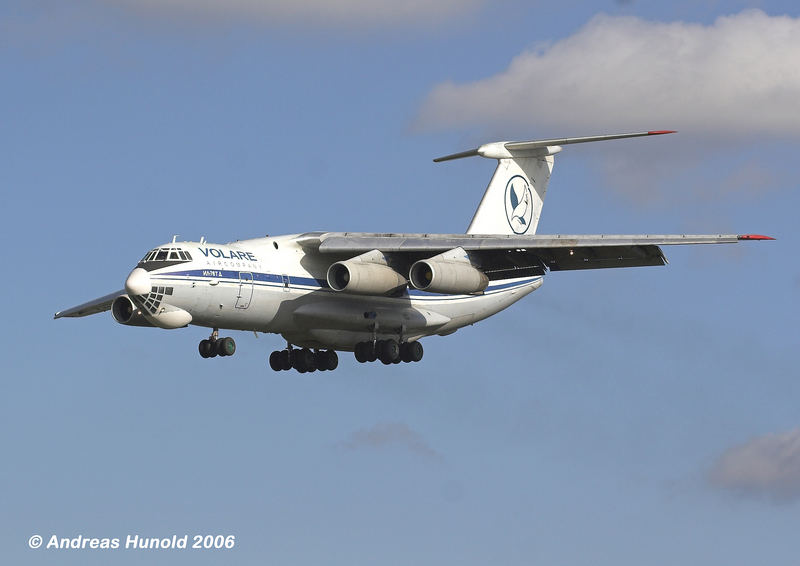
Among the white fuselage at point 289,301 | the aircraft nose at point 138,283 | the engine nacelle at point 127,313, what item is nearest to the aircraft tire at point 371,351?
the white fuselage at point 289,301

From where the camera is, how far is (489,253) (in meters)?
22.8

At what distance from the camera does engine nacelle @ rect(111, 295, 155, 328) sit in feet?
69.5

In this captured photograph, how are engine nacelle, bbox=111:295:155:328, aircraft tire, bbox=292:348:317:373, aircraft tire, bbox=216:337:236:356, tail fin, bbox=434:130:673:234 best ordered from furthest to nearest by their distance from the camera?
tail fin, bbox=434:130:673:234, aircraft tire, bbox=292:348:317:373, aircraft tire, bbox=216:337:236:356, engine nacelle, bbox=111:295:155:328

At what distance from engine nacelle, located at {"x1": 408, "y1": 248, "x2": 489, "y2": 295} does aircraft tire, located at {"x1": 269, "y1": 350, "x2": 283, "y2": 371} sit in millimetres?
2963

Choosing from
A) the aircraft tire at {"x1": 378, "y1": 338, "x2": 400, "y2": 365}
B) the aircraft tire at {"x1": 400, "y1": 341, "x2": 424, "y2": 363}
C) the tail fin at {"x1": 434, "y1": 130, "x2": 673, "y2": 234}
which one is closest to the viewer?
the aircraft tire at {"x1": 378, "y1": 338, "x2": 400, "y2": 365}

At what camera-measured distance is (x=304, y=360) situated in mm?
23609

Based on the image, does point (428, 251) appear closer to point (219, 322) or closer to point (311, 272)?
point (311, 272)

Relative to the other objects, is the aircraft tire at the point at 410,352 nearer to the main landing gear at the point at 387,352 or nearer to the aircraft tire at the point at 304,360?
the main landing gear at the point at 387,352

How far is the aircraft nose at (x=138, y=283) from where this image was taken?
20375 mm

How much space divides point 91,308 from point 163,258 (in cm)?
497

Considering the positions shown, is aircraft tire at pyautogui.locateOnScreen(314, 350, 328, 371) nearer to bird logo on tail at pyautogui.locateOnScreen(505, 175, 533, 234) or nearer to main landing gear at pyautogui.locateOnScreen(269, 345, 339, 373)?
main landing gear at pyautogui.locateOnScreen(269, 345, 339, 373)

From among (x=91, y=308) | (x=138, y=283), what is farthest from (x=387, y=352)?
(x=91, y=308)

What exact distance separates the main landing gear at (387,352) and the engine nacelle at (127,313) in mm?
3461

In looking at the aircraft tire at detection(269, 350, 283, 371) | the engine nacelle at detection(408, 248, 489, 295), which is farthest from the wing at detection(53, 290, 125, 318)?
the engine nacelle at detection(408, 248, 489, 295)
